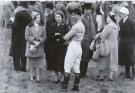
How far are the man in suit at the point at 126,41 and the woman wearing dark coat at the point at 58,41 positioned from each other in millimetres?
584

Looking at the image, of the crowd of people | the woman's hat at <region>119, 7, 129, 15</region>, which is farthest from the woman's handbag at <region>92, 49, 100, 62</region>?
the woman's hat at <region>119, 7, 129, 15</region>

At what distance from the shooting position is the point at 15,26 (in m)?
6.27

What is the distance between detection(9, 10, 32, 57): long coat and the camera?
624 cm

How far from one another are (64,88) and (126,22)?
0.91m

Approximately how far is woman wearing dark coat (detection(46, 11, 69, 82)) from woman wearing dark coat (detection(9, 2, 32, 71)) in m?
0.26

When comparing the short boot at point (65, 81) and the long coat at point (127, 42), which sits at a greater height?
the long coat at point (127, 42)

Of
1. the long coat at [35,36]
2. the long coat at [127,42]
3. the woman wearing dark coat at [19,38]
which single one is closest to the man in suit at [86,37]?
the long coat at [127,42]

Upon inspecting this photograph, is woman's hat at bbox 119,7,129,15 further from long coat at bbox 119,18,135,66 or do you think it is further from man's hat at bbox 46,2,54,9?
man's hat at bbox 46,2,54,9

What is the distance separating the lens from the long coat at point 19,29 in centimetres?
624

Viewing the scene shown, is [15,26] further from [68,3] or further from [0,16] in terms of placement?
[68,3]

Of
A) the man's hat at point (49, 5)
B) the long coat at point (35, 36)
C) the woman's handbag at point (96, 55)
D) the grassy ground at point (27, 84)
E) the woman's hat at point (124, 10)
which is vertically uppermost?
the man's hat at point (49, 5)

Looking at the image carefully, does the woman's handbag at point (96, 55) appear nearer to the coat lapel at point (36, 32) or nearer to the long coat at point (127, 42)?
the long coat at point (127, 42)

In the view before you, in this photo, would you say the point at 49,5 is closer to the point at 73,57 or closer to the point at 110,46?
the point at 73,57

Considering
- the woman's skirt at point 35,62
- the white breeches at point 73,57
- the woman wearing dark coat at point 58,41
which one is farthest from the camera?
the woman's skirt at point 35,62
